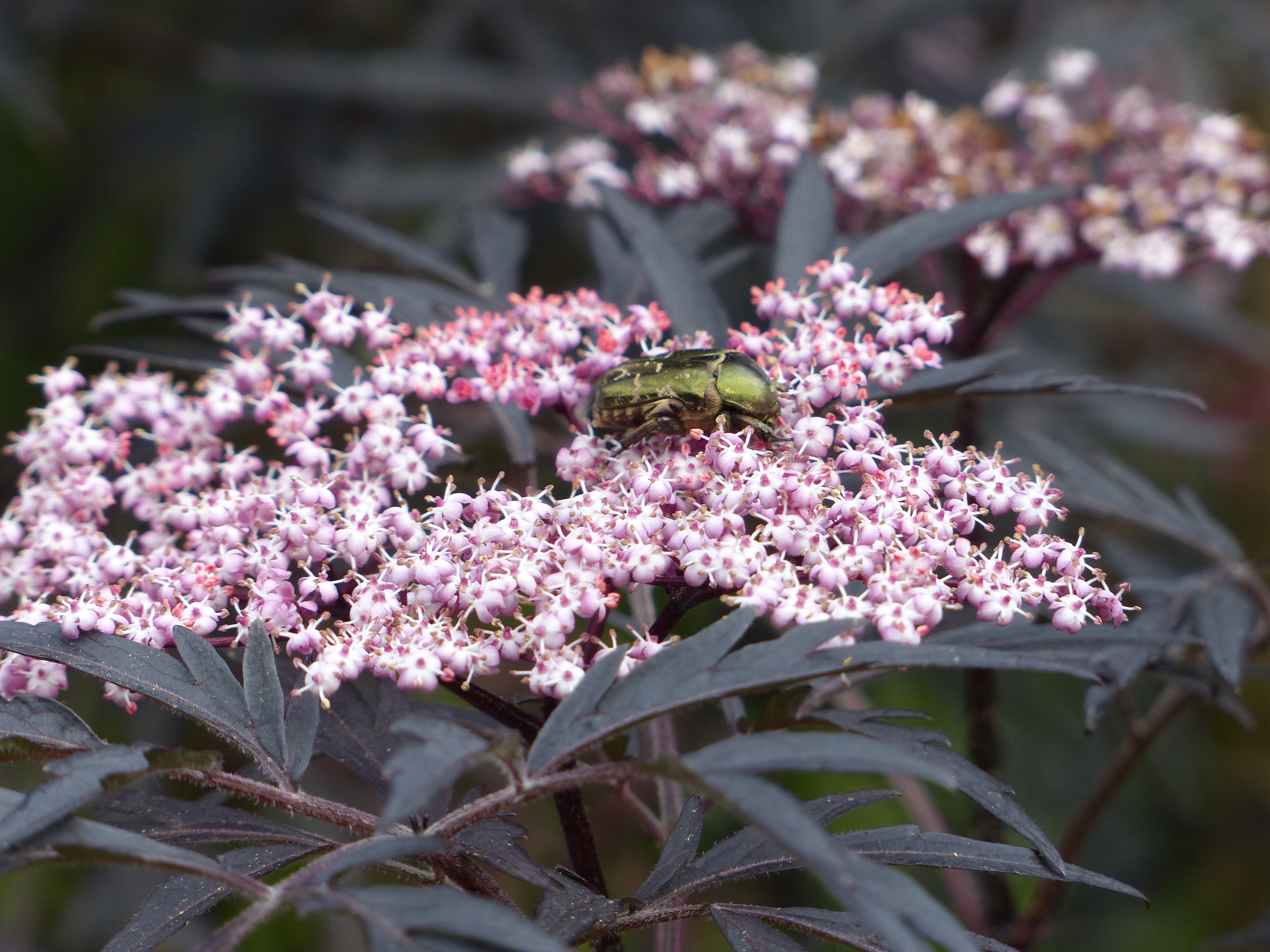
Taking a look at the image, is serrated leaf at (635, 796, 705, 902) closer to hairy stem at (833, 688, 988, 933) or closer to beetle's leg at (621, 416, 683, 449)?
beetle's leg at (621, 416, 683, 449)

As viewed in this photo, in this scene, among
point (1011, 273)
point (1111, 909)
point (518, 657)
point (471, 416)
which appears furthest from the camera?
point (1111, 909)

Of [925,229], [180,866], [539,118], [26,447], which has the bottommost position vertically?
[180,866]

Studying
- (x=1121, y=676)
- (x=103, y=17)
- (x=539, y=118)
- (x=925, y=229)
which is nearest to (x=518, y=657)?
(x=1121, y=676)

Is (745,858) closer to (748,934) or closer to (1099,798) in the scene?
(748,934)

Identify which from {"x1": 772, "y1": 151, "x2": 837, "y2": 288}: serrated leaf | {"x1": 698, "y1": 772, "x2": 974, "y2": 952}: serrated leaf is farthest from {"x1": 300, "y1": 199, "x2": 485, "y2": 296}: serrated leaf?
{"x1": 698, "y1": 772, "x2": 974, "y2": 952}: serrated leaf

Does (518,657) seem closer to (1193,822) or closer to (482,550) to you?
(482,550)
